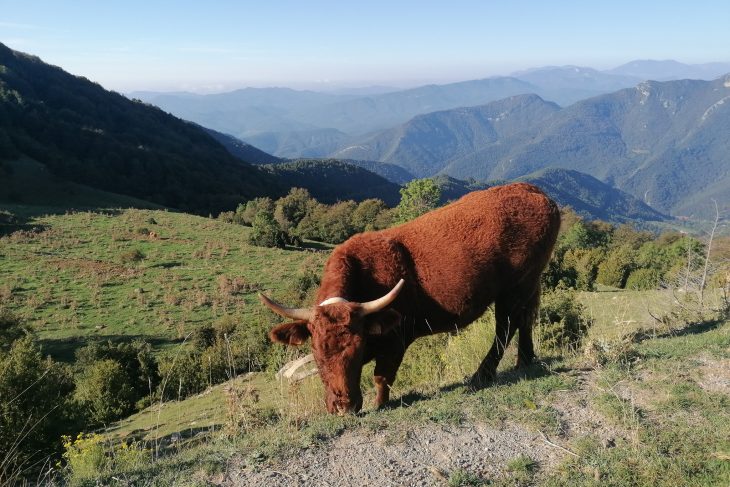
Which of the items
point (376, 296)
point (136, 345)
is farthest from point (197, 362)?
point (376, 296)

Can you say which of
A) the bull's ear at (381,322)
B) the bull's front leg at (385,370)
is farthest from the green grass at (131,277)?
the bull's ear at (381,322)

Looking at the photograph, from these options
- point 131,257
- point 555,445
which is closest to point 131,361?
point 131,257

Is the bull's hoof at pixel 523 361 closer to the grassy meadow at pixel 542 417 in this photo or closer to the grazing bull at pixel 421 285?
the grazing bull at pixel 421 285

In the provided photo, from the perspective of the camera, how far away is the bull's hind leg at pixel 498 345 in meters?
5.86

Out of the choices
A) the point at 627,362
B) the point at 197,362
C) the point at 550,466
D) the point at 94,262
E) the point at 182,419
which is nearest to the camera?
the point at 550,466

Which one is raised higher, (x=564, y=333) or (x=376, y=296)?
(x=376, y=296)

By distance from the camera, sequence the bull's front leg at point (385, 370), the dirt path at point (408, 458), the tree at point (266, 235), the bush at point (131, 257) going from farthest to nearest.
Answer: the tree at point (266, 235) → the bush at point (131, 257) → the bull's front leg at point (385, 370) → the dirt path at point (408, 458)

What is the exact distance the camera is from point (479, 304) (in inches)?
234

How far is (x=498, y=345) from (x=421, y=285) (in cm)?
139

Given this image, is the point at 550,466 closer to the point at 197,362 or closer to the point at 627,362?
the point at 627,362

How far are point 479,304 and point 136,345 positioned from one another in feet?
63.0

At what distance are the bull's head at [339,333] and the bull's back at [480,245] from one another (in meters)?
0.96

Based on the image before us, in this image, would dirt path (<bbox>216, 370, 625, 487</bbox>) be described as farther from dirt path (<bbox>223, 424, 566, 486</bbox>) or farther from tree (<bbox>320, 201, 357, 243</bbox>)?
tree (<bbox>320, 201, 357, 243</bbox>)

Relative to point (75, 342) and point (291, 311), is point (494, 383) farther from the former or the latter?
point (75, 342)
